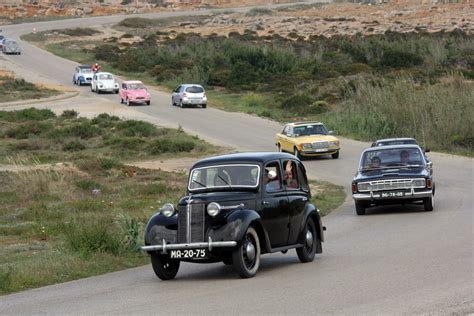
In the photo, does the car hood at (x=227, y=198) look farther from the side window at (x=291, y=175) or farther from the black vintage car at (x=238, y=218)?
the side window at (x=291, y=175)

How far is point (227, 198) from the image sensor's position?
14953mm

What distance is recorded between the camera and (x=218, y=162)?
15898 millimetres

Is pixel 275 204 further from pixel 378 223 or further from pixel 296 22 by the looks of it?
pixel 296 22

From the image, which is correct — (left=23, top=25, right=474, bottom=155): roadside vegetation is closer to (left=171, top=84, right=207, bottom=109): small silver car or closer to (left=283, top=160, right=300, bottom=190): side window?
(left=171, top=84, right=207, bottom=109): small silver car

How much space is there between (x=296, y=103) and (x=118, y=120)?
38.3 ft

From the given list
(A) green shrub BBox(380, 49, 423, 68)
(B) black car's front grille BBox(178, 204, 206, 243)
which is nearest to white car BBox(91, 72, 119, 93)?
(A) green shrub BBox(380, 49, 423, 68)

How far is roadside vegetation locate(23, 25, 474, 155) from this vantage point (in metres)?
47.2

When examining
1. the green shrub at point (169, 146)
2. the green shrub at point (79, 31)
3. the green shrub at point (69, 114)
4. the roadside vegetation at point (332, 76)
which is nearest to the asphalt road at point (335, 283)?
the green shrub at point (169, 146)

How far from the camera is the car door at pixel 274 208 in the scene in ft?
50.0

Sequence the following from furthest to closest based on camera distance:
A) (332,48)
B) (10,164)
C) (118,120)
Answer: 1. (332,48)
2. (118,120)
3. (10,164)

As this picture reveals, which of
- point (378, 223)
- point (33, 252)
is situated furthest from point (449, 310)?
point (378, 223)

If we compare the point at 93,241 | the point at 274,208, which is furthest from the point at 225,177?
the point at 93,241

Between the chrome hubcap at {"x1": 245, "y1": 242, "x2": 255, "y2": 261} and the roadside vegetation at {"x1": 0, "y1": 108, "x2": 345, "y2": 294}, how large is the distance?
2954mm

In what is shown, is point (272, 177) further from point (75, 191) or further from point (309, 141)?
point (309, 141)
